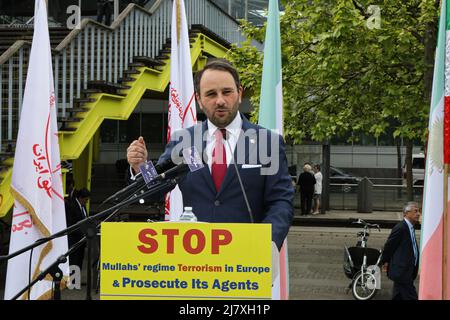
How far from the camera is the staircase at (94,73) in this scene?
11531 millimetres

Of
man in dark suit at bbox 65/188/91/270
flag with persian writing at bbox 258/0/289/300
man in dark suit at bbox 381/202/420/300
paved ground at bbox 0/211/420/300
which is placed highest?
flag with persian writing at bbox 258/0/289/300

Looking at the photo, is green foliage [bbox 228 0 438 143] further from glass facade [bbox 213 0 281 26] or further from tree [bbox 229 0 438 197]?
glass facade [bbox 213 0 281 26]

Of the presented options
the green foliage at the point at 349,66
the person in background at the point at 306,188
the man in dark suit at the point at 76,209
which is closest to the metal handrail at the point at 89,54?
the man in dark suit at the point at 76,209

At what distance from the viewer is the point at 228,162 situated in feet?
11.4

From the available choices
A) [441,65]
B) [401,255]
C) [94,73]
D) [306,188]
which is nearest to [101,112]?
[94,73]

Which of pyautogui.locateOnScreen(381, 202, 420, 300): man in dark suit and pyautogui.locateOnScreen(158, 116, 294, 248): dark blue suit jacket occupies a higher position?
pyautogui.locateOnScreen(158, 116, 294, 248): dark blue suit jacket

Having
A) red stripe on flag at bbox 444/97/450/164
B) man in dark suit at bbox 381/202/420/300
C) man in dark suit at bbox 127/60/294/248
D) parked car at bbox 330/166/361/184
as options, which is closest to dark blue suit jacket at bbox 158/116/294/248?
man in dark suit at bbox 127/60/294/248

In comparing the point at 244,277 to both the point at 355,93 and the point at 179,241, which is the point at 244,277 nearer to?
the point at 179,241

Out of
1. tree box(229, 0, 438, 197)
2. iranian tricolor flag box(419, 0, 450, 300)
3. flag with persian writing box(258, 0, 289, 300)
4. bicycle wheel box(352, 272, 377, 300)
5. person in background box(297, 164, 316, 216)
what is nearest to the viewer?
iranian tricolor flag box(419, 0, 450, 300)

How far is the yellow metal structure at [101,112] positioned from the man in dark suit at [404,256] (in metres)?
5.70

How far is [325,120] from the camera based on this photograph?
13.4m

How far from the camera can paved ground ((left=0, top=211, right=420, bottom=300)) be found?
39.5 ft

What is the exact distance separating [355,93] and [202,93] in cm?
1018
